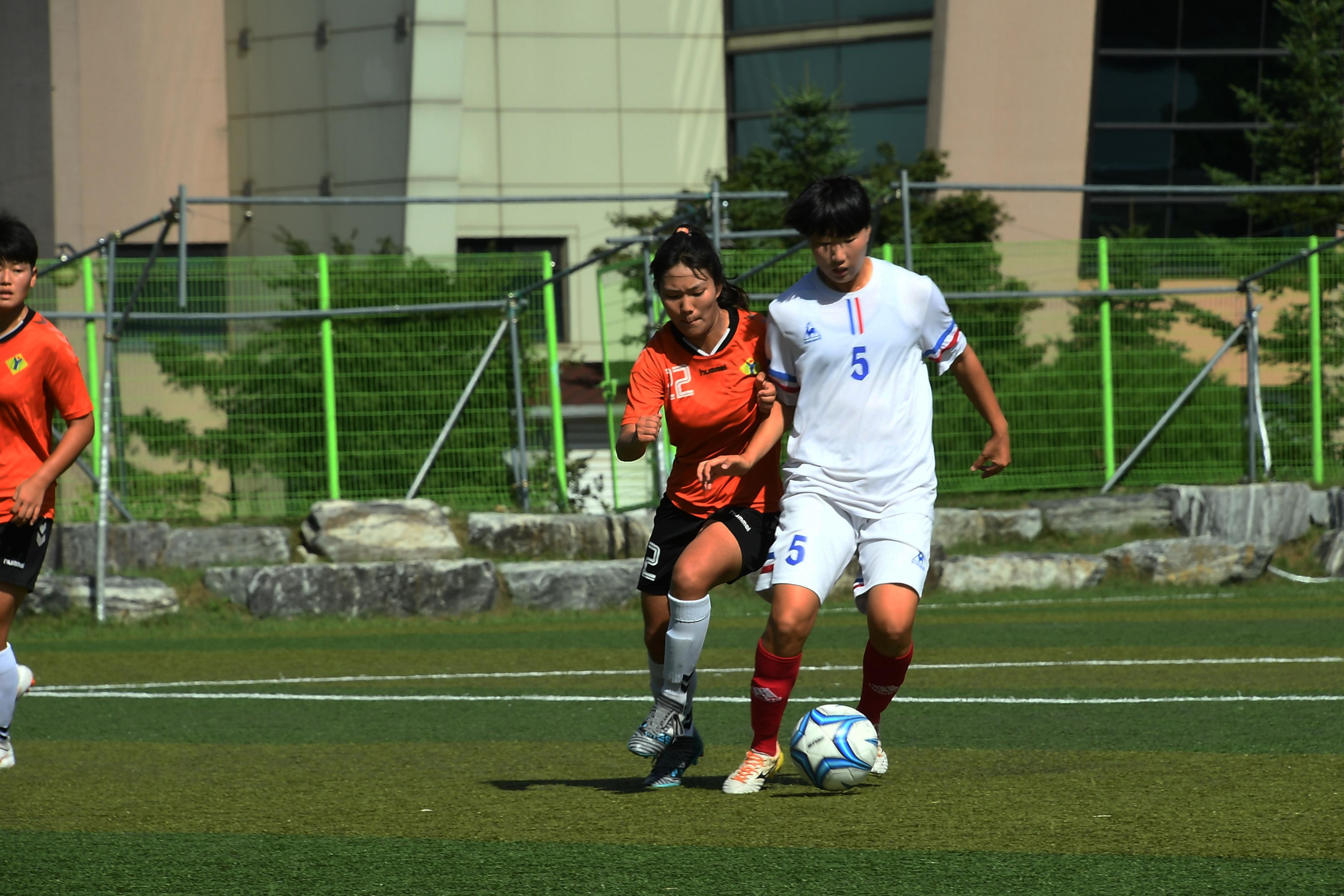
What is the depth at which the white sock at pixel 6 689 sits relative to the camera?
5820 millimetres

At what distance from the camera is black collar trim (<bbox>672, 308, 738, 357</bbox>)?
5281mm

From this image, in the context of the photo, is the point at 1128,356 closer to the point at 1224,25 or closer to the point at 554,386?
the point at 554,386

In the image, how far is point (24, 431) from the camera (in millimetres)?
5875

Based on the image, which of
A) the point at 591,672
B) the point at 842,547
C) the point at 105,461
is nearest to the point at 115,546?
the point at 105,461

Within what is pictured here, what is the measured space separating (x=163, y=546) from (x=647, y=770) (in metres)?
8.02

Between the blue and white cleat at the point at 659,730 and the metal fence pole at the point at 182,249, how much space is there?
266 inches

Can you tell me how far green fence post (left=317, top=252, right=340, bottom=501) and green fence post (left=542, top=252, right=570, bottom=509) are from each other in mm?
1834

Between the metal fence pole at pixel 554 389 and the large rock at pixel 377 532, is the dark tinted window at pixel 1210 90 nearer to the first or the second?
the metal fence pole at pixel 554 389

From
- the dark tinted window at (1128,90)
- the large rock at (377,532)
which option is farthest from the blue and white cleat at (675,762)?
the dark tinted window at (1128,90)

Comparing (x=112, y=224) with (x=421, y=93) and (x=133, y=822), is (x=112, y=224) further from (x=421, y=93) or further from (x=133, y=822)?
(x=133, y=822)

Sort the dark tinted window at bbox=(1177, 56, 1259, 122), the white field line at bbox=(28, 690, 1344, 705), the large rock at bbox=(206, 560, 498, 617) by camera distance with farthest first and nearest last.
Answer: the dark tinted window at bbox=(1177, 56, 1259, 122) → the large rock at bbox=(206, 560, 498, 617) → the white field line at bbox=(28, 690, 1344, 705)

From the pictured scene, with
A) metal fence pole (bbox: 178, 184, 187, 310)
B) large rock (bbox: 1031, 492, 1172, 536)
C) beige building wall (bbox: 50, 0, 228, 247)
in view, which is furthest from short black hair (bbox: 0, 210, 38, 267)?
beige building wall (bbox: 50, 0, 228, 247)

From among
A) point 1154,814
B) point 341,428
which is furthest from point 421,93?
point 1154,814

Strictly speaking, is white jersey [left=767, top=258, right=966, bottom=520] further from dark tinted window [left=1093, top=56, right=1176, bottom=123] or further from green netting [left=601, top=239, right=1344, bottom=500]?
dark tinted window [left=1093, top=56, right=1176, bottom=123]
